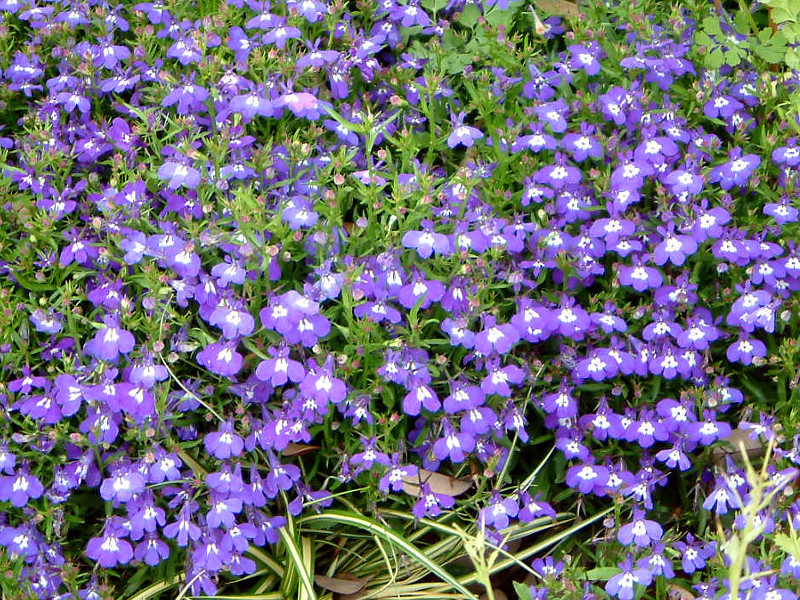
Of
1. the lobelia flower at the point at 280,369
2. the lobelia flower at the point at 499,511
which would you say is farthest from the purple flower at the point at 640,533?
the lobelia flower at the point at 280,369

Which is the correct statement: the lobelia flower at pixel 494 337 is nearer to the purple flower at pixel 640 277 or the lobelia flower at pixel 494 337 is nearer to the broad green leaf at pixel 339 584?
the purple flower at pixel 640 277

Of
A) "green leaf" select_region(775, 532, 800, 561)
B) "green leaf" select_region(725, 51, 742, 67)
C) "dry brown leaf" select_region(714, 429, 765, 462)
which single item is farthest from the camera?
"green leaf" select_region(725, 51, 742, 67)

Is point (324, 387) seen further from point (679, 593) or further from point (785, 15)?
point (785, 15)

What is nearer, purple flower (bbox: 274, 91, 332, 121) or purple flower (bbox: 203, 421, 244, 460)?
purple flower (bbox: 203, 421, 244, 460)

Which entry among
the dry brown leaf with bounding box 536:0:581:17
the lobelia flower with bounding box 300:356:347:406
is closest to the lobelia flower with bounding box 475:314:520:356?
the lobelia flower with bounding box 300:356:347:406

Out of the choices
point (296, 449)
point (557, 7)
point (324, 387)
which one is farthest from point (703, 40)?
point (296, 449)

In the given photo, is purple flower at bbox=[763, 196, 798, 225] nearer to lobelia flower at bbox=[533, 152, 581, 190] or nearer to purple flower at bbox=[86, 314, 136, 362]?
lobelia flower at bbox=[533, 152, 581, 190]

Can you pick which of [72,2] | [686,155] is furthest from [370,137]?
[72,2]

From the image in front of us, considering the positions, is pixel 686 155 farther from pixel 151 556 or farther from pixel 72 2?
pixel 72 2
